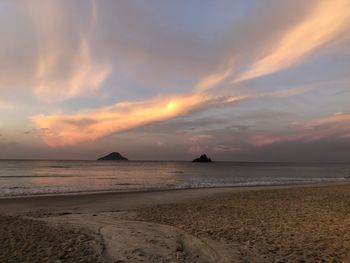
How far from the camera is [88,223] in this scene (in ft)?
40.9

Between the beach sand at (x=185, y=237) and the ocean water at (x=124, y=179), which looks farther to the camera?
the ocean water at (x=124, y=179)

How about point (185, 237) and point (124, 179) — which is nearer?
point (185, 237)

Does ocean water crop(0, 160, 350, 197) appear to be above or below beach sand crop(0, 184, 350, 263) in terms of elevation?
above

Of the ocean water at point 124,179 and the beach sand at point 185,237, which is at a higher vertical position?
the ocean water at point 124,179

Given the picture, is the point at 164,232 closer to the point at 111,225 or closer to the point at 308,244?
the point at 111,225

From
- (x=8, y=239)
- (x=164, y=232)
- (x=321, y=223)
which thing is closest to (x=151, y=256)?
(x=164, y=232)

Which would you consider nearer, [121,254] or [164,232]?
[121,254]

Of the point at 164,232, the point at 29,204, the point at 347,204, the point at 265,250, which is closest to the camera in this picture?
the point at 265,250

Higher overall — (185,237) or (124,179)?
(124,179)

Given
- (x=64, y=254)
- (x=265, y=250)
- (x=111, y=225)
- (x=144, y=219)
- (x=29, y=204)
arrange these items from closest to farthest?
(x=64, y=254), (x=265, y=250), (x=111, y=225), (x=144, y=219), (x=29, y=204)

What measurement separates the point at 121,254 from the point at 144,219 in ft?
17.6

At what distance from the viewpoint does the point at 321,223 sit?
12.4 meters

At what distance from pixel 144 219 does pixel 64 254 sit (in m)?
5.82

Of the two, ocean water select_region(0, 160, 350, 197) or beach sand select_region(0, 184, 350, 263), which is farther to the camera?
ocean water select_region(0, 160, 350, 197)
